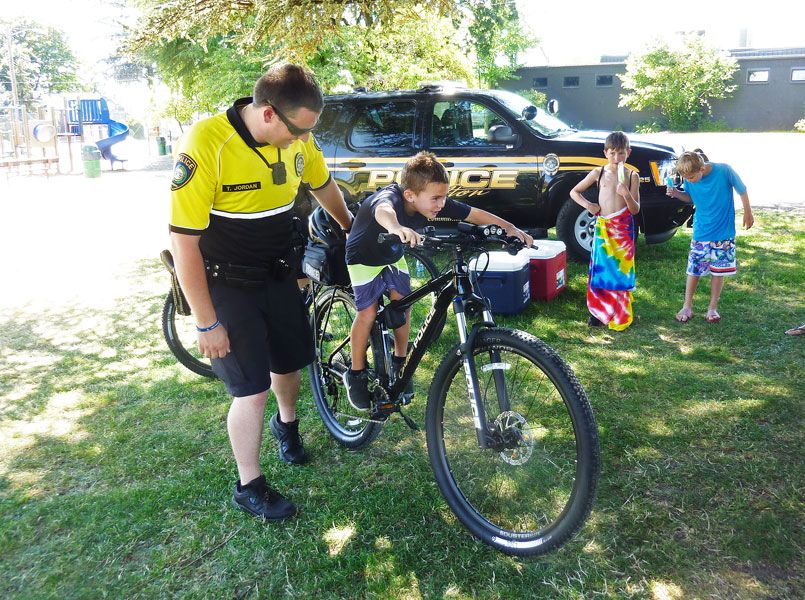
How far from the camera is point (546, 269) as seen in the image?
6.28 meters

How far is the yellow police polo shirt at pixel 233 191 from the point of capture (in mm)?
2672

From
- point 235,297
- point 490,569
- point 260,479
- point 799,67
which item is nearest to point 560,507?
point 490,569

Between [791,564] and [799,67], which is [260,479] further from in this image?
[799,67]

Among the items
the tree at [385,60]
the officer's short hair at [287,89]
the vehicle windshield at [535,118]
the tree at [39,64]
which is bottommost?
the officer's short hair at [287,89]

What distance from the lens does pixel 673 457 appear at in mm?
3574

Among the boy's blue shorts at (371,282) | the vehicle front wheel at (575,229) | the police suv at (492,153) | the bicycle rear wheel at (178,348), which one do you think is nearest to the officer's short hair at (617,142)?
the police suv at (492,153)

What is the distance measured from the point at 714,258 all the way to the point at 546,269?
1.48 meters

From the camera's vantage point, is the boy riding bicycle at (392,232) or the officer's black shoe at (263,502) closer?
the boy riding bicycle at (392,232)

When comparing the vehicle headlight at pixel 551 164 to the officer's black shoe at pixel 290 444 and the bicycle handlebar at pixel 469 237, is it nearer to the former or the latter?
the officer's black shoe at pixel 290 444

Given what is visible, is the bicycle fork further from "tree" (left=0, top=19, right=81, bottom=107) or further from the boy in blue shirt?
"tree" (left=0, top=19, right=81, bottom=107)

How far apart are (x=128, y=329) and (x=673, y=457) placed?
515 cm

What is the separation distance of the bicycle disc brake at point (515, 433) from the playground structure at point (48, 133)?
24.3 m

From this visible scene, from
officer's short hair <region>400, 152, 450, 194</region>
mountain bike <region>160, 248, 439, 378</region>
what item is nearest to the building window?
mountain bike <region>160, 248, 439, 378</region>

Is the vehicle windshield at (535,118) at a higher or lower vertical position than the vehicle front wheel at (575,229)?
higher
